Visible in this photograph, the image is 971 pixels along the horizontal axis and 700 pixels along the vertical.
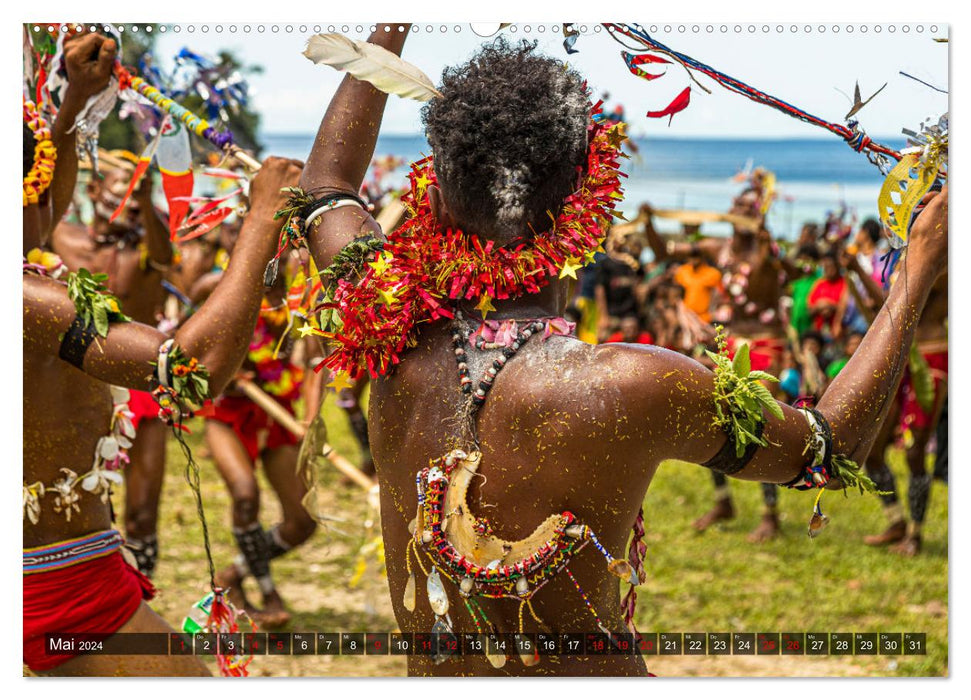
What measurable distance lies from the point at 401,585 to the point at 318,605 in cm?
455

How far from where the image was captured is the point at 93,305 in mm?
2781

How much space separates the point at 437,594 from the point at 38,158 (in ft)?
6.05

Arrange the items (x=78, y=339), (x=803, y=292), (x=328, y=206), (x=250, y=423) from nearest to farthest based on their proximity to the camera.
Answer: (x=328, y=206) → (x=78, y=339) → (x=250, y=423) → (x=803, y=292)

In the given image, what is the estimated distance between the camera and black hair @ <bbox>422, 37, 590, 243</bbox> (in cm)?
208

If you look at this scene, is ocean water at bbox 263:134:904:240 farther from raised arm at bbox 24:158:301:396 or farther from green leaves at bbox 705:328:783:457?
green leaves at bbox 705:328:783:457

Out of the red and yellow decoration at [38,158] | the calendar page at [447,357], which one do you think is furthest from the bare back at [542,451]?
the red and yellow decoration at [38,158]

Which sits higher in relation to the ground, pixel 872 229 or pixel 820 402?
pixel 872 229

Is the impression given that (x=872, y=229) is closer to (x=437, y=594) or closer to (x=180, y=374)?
(x=180, y=374)

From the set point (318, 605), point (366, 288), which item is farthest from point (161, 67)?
point (318, 605)

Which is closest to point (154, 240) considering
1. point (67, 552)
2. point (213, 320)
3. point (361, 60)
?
point (67, 552)

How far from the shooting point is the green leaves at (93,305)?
2.76 meters

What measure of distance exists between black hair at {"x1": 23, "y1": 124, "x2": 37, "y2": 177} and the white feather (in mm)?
Answer: 1320

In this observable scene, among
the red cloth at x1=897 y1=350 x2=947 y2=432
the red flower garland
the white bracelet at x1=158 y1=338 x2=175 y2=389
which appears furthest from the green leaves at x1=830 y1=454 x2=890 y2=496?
the red cloth at x1=897 y1=350 x2=947 y2=432

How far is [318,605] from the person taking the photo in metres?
6.75
